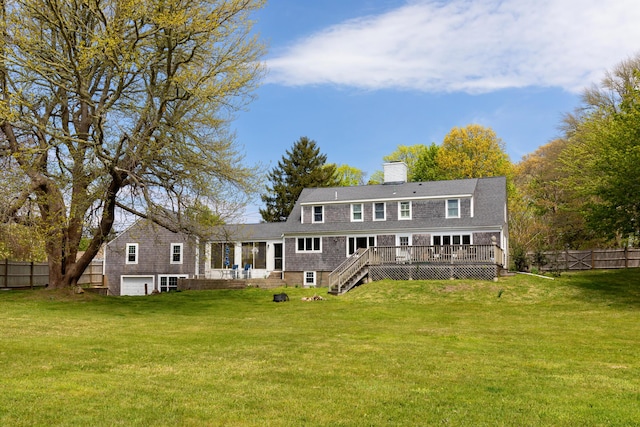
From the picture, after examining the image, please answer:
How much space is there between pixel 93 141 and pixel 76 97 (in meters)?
2.44

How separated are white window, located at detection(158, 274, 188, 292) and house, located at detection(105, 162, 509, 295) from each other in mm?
74

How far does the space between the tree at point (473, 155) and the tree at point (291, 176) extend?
12158mm

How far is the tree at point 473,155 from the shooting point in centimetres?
5456

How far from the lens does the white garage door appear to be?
43.2 m

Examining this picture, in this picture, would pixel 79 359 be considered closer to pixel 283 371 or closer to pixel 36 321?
pixel 283 371

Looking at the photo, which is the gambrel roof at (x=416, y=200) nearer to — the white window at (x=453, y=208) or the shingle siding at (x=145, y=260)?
the white window at (x=453, y=208)

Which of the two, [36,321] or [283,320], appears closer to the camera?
[36,321]

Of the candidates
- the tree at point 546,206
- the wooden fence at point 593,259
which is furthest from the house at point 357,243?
the tree at point 546,206

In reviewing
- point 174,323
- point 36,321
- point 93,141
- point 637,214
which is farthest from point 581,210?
point 36,321

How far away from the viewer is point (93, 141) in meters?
20.8

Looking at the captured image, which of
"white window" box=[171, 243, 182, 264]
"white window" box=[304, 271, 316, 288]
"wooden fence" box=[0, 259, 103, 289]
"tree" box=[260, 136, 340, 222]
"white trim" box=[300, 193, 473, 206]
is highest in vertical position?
"tree" box=[260, 136, 340, 222]

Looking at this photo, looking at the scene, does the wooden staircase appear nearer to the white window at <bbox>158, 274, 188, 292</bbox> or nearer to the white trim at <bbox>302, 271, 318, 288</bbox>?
the white trim at <bbox>302, 271, 318, 288</bbox>

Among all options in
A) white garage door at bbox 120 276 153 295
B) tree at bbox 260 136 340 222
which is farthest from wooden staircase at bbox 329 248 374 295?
tree at bbox 260 136 340 222

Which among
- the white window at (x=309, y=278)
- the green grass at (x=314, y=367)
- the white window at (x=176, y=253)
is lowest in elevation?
the green grass at (x=314, y=367)
